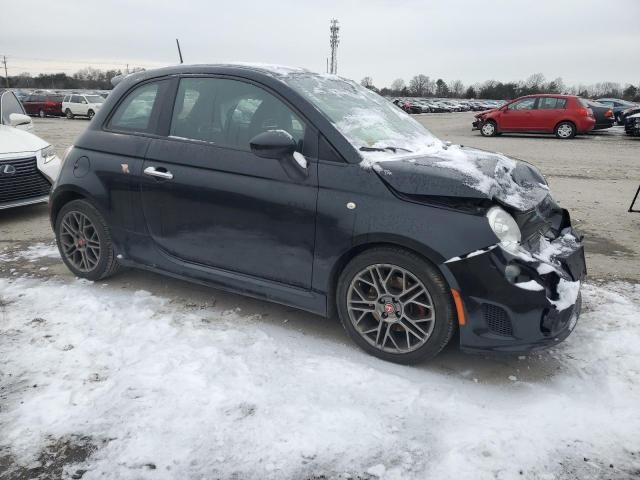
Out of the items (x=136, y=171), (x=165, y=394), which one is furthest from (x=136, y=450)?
(x=136, y=171)

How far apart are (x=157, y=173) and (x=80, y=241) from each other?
1.14 m

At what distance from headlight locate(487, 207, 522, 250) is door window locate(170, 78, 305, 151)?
1.21 m

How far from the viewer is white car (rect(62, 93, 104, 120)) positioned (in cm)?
3142

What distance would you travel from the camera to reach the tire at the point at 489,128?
19719mm

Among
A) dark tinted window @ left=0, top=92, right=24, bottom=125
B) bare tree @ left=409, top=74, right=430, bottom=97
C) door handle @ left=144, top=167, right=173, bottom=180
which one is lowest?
door handle @ left=144, top=167, right=173, bottom=180

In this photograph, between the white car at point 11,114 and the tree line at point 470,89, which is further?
the tree line at point 470,89

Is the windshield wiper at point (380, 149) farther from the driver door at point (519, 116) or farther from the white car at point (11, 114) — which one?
the driver door at point (519, 116)

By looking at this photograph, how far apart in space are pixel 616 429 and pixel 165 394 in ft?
7.38

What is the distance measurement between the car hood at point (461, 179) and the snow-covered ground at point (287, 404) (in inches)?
39.7

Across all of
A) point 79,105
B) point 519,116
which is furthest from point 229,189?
point 79,105

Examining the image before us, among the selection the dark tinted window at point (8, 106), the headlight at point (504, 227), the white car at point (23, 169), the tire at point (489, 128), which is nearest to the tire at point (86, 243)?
the white car at point (23, 169)

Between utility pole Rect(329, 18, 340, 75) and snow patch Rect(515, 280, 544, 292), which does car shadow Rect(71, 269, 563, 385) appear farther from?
utility pole Rect(329, 18, 340, 75)

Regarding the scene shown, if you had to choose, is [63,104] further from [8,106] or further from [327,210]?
[327,210]

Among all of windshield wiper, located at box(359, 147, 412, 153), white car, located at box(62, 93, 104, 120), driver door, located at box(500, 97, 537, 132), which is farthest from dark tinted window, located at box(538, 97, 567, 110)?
white car, located at box(62, 93, 104, 120)
